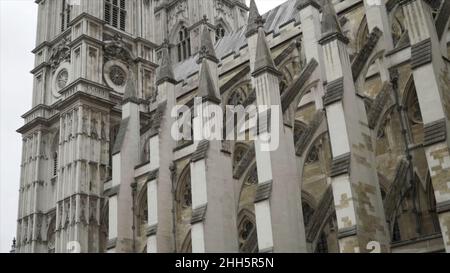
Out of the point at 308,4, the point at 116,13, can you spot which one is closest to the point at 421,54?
the point at 308,4

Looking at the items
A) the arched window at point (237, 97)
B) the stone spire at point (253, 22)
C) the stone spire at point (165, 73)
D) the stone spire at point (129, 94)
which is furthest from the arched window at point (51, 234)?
the stone spire at point (253, 22)

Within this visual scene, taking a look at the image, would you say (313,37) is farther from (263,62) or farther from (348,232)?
(348,232)

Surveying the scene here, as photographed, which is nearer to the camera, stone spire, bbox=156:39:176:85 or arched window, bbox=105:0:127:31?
stone spire, bbox=156:39:176:85

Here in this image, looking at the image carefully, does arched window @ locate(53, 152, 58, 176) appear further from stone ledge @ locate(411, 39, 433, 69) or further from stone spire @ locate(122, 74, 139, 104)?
stone ledge @ locate(411, 39, 433, 69)

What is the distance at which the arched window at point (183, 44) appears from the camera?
47.5 metres

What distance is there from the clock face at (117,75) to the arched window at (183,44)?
9334mm

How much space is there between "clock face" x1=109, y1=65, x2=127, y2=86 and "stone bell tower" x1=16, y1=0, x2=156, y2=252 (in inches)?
2.5

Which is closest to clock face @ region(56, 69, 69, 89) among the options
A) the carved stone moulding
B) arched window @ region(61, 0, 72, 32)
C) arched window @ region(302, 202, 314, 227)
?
the carved stone moulding

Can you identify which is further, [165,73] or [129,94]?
[129,94]

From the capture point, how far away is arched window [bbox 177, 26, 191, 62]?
47.5 m

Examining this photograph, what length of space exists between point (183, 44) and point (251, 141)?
2324 centimetres

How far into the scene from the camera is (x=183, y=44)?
4800 cm
